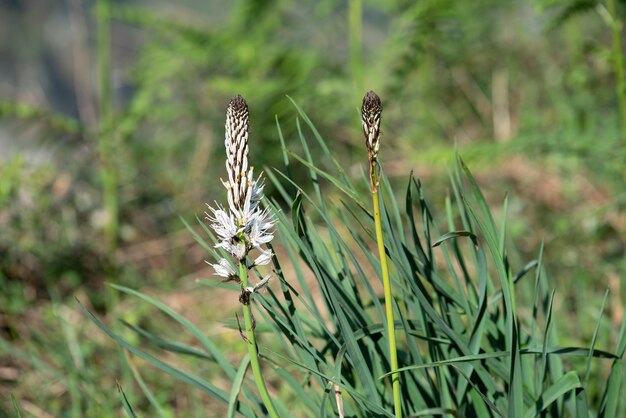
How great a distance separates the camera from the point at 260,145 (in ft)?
14.2

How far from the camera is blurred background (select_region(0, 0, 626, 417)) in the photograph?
2.72 metres

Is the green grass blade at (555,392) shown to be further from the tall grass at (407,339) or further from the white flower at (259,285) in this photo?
the white flower at (259,285)

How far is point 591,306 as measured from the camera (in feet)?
8.63

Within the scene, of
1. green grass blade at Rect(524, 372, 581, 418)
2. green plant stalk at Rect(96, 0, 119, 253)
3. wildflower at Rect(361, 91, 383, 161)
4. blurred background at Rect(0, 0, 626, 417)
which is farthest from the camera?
green plant stalk at Rect(96, 0, 119, 253)

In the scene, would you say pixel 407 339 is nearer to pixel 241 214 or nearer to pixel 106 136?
pixel 241 214

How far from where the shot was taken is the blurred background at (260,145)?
2719 mm

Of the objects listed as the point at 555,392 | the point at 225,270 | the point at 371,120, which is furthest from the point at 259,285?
the point at 555,392

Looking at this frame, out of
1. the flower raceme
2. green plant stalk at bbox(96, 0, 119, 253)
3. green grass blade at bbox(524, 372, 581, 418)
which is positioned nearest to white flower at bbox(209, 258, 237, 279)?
the flower raceme

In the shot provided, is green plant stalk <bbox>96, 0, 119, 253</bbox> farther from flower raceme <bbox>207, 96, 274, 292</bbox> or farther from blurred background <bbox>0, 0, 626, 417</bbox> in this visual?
flower raceme <bbox>207, 96, 274, 292</bbox>

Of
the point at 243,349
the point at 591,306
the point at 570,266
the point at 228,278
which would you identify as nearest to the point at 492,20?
the point at 570,266

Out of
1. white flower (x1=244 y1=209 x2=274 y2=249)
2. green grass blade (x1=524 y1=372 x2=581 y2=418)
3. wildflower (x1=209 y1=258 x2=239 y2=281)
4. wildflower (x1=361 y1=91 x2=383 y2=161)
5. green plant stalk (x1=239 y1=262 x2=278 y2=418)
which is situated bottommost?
green grass blade (x1=524 y1=372 x2=581 y2=418)

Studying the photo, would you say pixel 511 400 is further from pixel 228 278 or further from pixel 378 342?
pixel 228 278

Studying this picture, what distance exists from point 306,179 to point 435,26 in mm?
1230

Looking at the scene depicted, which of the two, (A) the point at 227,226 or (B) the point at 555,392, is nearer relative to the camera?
(A) the point at 227,226
